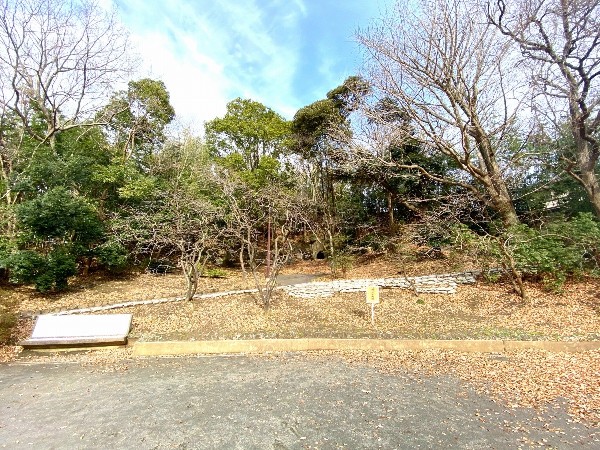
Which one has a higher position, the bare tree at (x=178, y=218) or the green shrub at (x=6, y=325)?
the bare tree at (x=178, y=218)

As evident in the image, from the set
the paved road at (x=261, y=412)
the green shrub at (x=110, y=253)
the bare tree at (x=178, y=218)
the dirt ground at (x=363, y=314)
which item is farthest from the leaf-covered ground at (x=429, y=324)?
the bare tree at (x=178, y=218)

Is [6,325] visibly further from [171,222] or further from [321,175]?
[321,175]

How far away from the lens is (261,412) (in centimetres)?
339

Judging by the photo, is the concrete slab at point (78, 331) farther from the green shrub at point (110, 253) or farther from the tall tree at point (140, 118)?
the tall tree at point (140, 118)

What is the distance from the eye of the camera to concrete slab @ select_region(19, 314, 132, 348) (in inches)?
227

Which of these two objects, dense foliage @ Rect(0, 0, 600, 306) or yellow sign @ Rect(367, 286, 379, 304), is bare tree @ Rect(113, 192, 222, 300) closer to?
dense foliage @ Rect(0, 0, 600, 306)

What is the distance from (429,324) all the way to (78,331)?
21.9 ft

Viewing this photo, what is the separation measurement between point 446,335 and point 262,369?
3.32 meters

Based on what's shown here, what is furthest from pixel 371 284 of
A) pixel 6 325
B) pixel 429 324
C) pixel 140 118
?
pixel 140 118

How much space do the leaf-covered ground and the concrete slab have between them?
0.30 metres

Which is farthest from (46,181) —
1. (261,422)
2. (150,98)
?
(261,422)

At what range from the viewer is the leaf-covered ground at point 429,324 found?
13.1ft

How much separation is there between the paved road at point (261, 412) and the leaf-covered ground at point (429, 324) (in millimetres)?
528

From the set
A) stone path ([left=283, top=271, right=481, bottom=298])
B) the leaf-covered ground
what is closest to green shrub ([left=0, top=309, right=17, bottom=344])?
the leaf-covered ground
